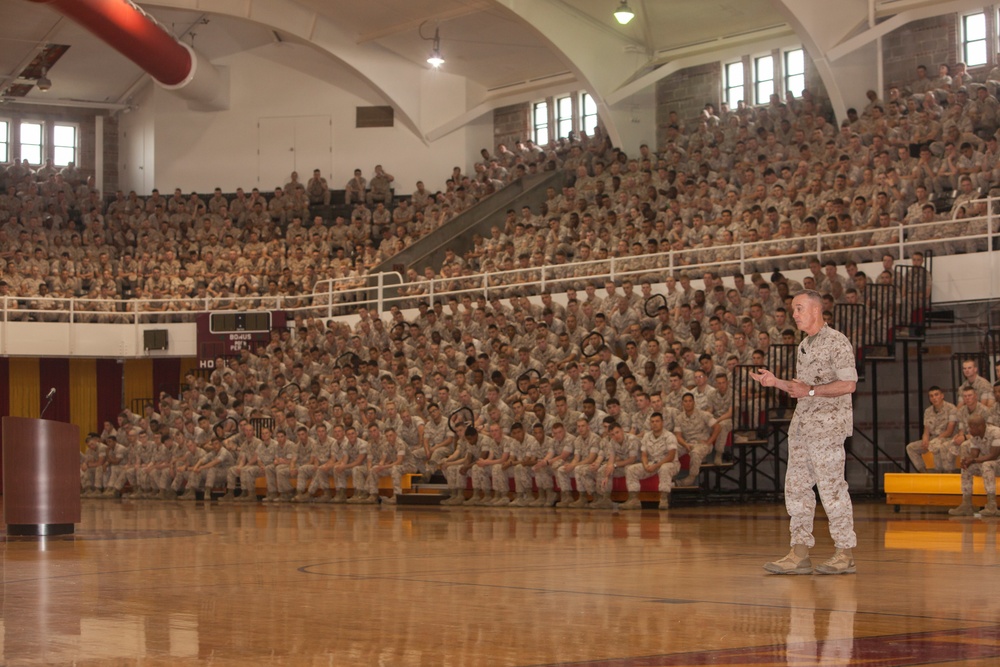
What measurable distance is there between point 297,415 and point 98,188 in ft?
58.0

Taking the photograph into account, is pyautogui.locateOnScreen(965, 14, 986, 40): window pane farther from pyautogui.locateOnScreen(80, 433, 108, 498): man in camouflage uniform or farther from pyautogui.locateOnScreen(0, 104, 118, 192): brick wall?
pyautogui.locateOnScreen(0, 104, 118, 192): brick wall

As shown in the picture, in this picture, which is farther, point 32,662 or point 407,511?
point 407,511

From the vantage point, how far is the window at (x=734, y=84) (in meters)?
28.4

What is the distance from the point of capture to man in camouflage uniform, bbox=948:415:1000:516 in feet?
44.1

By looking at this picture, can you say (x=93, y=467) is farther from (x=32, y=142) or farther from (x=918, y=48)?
(x=918, y=48)

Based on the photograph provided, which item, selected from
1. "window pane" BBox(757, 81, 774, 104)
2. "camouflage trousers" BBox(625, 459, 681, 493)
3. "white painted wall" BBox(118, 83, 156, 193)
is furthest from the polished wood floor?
"white painted wall" BBox(118, 83, 156, 193)

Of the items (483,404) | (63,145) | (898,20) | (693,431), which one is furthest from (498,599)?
(63,145)

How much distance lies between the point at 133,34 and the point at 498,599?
24210mm

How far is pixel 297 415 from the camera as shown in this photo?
73.0 ft

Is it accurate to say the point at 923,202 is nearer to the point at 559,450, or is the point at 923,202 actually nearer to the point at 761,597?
the point at 559,450

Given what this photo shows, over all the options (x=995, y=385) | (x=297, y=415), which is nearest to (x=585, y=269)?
(x=297, y=415)

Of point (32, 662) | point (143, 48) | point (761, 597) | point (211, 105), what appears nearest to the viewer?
point (32, 662)

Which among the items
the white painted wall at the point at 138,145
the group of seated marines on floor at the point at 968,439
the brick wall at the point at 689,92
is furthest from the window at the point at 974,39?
the white painted wall at the point at 138,145

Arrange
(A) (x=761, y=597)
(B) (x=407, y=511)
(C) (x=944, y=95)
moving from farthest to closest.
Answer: (C) (x=944, y=95), (B) (x=407, y=511), (A) (x=761, y=597)
